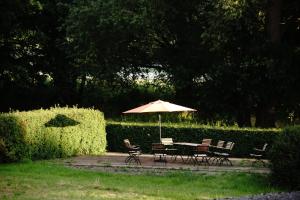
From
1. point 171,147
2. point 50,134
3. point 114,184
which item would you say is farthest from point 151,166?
point 114,184

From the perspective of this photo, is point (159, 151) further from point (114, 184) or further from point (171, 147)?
point (114, 184)

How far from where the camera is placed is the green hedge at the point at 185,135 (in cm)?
2658

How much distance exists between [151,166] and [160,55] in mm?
18124

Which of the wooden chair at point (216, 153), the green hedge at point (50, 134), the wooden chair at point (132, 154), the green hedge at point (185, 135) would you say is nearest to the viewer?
the green hedge at point (50, 134)

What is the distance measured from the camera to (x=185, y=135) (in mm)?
27766

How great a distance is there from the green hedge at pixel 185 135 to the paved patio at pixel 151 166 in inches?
67.2

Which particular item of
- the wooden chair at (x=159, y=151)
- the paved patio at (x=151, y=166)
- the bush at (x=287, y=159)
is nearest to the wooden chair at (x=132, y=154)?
the paved patio at (x=151, y=166)

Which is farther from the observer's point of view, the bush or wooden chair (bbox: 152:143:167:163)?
wooden chair (bbox: 152:143:167:163)

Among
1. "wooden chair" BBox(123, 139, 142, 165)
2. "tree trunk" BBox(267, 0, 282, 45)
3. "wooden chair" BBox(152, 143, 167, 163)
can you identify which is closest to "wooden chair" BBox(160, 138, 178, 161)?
"wooden chair" BBox(152, 143, 167, 163)

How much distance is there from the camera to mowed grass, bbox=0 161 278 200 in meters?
15.1

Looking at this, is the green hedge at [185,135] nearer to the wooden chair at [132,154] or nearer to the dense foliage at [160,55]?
the wooden chair at [132,154]

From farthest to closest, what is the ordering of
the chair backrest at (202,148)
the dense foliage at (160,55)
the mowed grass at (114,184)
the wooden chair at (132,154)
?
the dense foliage at (160,55)
the wooden chair at (132,154)
the chair backrest at (202,148)
the mowed grass at (114,184)

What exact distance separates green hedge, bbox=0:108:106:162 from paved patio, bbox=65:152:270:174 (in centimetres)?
109

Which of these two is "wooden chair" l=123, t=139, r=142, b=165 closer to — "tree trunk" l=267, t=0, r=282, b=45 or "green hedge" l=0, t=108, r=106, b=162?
"green hedge" l=0, t=108, r=106, b=162
